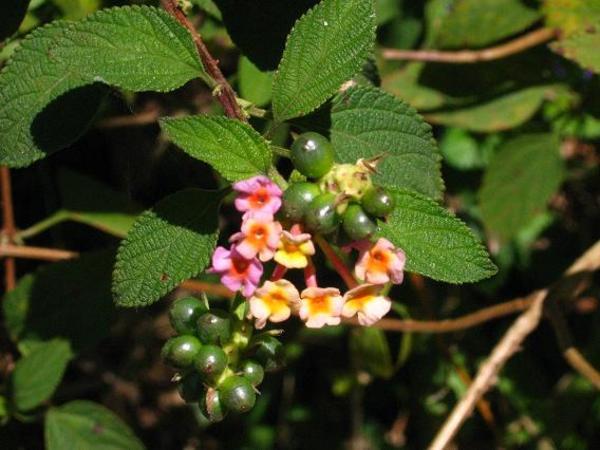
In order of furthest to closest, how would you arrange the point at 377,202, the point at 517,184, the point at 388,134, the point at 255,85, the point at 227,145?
1. the point at 517,184
2. the point at 255,85
3. the point at 388,134
4. the point at 227,145
5. the point at 377,202

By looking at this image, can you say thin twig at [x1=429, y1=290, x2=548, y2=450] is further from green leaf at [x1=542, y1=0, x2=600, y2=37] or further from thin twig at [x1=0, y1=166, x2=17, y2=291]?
thin twig at [x1=0, y1=166, x2=17, y2=291]

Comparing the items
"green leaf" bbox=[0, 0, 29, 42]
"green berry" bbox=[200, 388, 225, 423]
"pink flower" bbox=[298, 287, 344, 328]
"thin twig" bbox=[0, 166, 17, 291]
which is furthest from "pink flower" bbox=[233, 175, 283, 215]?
"thin twig" bbox=[0, 166, 17, 291]

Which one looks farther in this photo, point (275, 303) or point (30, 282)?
point (30, 282)

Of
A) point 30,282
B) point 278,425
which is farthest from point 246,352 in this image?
point 278,425

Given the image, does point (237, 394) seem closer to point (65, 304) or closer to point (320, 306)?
point (320, 306)

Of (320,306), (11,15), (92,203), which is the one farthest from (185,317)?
(92,203)

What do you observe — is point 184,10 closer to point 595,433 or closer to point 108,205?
point 108,205
